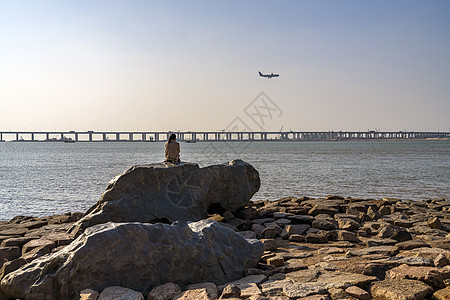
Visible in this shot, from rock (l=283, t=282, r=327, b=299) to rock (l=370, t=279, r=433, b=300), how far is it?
65cm

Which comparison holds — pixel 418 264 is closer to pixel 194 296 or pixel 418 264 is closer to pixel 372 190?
pixel 194 296

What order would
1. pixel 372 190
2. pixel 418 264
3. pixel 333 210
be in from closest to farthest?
pixel 418 264 < pixel 333 210 < pixel 372 190

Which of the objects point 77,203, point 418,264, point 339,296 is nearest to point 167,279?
point 339,296

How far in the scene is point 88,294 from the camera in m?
5.02

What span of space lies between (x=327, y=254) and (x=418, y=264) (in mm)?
1728

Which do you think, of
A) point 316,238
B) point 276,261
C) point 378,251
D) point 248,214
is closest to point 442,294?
point 378,251

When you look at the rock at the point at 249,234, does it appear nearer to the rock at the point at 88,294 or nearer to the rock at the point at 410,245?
the rock at the point at 410,245

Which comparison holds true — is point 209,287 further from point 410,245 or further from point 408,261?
point 410,245

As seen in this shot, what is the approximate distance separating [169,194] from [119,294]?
17.1 ft

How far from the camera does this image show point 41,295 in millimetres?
5270

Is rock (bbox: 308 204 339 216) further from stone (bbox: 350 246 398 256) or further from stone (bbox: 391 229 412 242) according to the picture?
stone (bbox: 350 246 398 256)

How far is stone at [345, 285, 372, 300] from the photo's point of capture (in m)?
5.04

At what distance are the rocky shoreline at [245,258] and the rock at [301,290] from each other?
1 cm

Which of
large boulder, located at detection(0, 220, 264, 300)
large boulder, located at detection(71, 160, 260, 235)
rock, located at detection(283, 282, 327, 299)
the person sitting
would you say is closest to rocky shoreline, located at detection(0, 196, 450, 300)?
rock, located at detection(283, 282, 327, 299)
